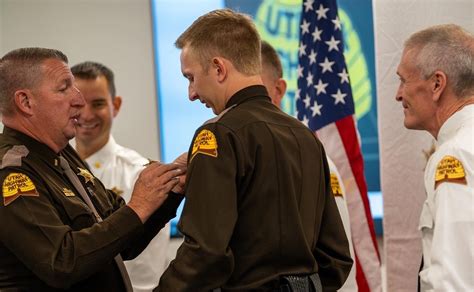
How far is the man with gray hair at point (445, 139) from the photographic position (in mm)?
1988

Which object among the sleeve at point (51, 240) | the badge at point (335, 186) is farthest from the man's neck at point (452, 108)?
the sleeve at point (51, 240)

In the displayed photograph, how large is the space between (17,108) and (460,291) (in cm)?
143

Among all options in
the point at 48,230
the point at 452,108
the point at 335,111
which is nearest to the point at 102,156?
the point at 335,111

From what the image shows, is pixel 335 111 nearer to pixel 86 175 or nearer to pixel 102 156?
pixel 102 156

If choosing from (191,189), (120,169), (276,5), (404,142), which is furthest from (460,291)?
(276,5)

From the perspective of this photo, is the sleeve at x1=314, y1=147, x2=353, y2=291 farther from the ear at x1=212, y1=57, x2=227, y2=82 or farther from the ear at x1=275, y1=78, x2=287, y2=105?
the ear at x1=275, y1=78, x2=287, y2=105

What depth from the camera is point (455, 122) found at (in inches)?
87.9

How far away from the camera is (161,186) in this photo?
213cm

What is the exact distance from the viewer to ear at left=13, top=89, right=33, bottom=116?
2.18 meters

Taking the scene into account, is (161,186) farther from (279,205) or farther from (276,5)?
(276,5)

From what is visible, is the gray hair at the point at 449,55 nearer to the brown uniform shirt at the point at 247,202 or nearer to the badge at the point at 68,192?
the brown uniform shirt at the point at 247,202

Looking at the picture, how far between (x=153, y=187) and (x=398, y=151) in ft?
4.59

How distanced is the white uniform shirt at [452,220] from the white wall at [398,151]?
3.20 ft

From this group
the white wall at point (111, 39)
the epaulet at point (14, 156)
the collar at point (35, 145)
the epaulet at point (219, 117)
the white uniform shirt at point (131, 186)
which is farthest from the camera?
the white wall at point (111, 39)
